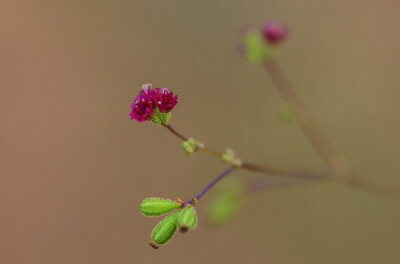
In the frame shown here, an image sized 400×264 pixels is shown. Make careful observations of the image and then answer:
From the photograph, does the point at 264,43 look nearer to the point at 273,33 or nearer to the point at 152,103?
the point at 273,33

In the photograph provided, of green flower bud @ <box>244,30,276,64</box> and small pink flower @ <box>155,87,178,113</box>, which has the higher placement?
green flower bud @ <box>244,30,276,64</box>

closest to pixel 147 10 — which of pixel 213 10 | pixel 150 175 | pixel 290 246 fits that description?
pixel 213 10

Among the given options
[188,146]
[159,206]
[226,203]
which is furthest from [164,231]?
[226,203]

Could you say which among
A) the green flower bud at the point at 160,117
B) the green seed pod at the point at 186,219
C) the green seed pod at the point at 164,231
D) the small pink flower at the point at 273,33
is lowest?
A: the green seed pod at the point at 164,231

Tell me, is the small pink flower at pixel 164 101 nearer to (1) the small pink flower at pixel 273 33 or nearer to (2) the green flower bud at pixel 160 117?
(2) the green flower bud at pixel 160 117

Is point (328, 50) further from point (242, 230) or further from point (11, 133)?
point (11, 133)

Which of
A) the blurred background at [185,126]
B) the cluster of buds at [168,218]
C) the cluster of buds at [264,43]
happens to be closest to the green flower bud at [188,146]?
the cluster of buds at [168,218]

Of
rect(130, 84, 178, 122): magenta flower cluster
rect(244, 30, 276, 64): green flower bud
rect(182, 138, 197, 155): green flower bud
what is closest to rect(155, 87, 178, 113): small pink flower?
rect(130, 84, 178, 122): magenta flower cluster

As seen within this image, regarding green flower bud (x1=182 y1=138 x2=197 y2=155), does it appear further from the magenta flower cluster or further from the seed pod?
the seed pod

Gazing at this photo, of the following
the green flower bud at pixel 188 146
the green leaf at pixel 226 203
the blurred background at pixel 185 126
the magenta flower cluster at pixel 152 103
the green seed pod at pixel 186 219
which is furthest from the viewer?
the blurred background at pixel 185 126
